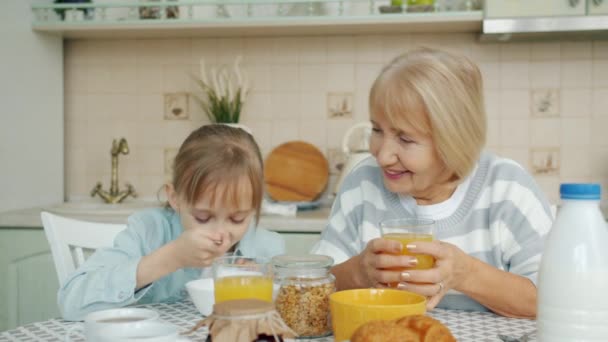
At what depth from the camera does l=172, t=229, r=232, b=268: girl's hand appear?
1.15m

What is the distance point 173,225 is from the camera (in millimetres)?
1463

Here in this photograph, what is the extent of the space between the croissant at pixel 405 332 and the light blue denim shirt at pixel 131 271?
56 cm

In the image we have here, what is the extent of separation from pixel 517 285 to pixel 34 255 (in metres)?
1.76

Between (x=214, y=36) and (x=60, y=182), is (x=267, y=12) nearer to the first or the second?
(x=214, y=36)

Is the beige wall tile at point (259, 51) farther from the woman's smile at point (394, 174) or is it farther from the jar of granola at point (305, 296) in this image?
the jar of granola at point (305, 296)

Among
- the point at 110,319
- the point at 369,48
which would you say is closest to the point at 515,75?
the point at 369,48

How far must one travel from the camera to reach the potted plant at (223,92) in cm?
271

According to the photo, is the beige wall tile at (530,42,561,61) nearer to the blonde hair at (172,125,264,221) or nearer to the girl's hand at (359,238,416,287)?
the blonde hair at (172,125,264,221)

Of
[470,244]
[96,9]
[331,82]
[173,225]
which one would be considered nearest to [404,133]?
[470,244]

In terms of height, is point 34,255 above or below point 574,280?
below

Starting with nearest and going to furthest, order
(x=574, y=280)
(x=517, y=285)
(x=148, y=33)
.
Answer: (x=574, y=280) → (x=517, y=285) → (x=148, y=33)

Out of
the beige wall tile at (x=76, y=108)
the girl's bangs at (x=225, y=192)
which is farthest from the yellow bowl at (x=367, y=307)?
the beige wall tile at (x=76, y=108)

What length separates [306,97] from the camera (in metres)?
2.78

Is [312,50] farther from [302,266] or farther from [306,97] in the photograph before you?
[302,266]
